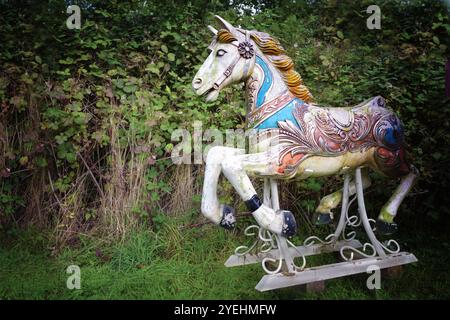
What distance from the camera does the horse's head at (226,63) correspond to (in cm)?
236

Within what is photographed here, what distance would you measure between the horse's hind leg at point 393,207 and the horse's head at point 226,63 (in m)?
1.36

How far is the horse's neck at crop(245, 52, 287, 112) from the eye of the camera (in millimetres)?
2420

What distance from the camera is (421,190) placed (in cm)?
366

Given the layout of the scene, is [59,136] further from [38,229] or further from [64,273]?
[64,273]

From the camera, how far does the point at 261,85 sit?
95.3 inches

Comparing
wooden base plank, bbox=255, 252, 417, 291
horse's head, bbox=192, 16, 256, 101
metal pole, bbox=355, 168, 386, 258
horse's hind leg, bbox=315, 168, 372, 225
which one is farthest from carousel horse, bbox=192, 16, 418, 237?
horse's hind leg, bbox=315, 168, 372, 225

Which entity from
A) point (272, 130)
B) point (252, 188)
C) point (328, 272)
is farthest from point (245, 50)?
point (328, 272)

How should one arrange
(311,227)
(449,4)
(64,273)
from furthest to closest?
1. (449,4)
2. (311,227)
3. (64,273)

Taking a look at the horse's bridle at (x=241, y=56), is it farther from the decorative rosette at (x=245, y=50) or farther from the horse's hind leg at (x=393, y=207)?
the horse's hind leg at (x=393, y=207)

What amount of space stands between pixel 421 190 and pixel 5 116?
376 cm

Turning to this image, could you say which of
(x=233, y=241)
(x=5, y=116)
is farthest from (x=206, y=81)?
(x=5, y=116)

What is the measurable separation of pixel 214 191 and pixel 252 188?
0.22 meters
